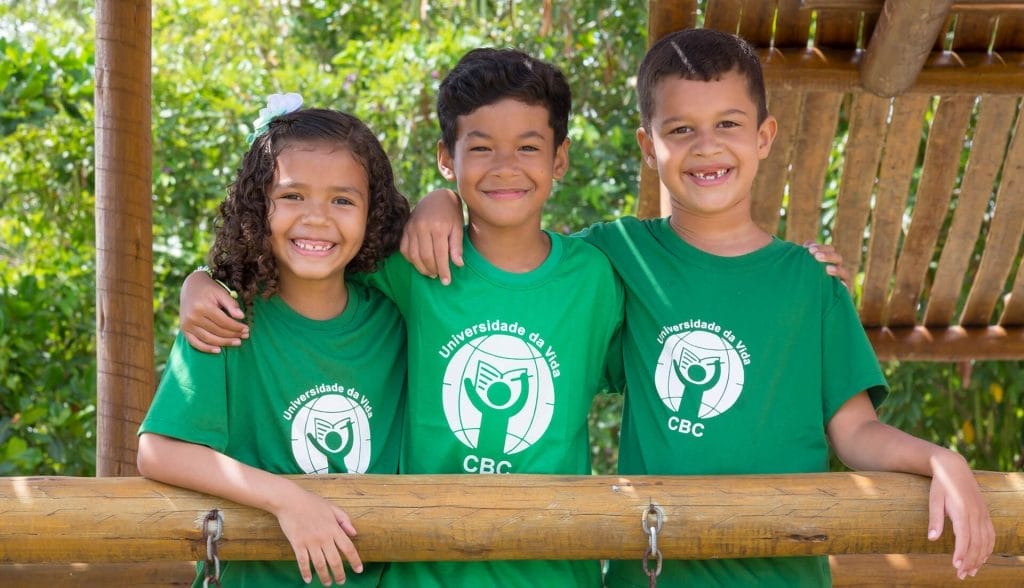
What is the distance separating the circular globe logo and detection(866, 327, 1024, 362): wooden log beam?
8.75 ft

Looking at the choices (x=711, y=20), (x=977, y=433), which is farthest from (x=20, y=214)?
(x=977, y=433)

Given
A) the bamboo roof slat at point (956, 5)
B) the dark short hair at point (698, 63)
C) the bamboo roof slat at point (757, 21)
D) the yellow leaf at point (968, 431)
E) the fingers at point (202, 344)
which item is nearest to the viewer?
the fingers at point (202, 344)

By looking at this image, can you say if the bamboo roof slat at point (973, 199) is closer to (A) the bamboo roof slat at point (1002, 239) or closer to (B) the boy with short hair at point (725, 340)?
(A) the bamboo roof slat at point (1002, 239)

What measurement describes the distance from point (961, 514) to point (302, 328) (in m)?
1.37

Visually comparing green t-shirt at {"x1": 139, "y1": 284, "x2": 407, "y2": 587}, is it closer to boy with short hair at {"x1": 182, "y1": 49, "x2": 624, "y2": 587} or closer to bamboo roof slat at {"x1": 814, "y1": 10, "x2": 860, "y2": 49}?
boy with short hair at {"x1": 182, "y1": 49, "x2": 624, "y2": 587}

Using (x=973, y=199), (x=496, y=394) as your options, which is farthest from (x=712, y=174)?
(x=973, y=199)

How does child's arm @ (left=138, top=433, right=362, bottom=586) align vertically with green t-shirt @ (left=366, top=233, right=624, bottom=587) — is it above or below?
below

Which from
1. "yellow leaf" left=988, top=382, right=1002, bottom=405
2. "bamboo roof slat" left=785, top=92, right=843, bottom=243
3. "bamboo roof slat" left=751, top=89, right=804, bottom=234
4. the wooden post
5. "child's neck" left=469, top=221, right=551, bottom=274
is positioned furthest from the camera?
"yellow leaf" left=988, top=382, right=1002, bottom=405

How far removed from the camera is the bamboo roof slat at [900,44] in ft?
10.8

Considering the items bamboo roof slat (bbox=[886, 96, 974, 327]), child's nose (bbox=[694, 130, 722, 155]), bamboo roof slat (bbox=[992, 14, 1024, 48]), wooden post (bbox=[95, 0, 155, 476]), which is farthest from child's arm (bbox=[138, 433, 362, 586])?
bamboo roof slat (bbox=[886, 96, 974, 327])

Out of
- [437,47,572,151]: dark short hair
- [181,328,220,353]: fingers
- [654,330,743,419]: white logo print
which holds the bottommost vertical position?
[654,330,743,419]: white logo print

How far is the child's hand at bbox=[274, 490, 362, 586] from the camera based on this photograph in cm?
232

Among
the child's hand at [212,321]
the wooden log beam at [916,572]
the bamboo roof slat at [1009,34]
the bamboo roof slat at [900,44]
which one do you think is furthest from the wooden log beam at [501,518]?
the bamboo roof slat at [1009,34]

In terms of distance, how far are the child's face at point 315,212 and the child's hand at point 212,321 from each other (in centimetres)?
17
